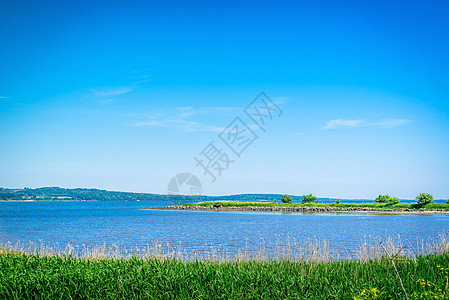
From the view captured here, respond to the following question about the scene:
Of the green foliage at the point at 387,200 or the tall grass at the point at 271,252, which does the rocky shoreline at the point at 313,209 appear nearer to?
the green foliage at the point at 387,200

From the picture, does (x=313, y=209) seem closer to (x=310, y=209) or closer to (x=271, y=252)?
(x=310, y=209)

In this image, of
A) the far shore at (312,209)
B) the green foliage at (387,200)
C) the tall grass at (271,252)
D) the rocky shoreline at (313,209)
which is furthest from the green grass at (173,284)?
the green foliage at (387,200)

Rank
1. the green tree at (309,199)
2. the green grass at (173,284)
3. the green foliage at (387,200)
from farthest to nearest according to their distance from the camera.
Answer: the green tree at (309,199) < the green foliage at (387,200) < the green grass at (173,284)

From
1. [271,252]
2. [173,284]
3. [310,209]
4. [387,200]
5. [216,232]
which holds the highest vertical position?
[173,284]

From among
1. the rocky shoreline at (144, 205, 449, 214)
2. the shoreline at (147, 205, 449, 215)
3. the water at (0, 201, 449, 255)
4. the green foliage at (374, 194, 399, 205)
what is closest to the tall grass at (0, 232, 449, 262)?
the water at (0, 201, 449, 255)

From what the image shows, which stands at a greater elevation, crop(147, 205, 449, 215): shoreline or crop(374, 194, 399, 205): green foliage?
crop(374, 194, 399, 205): green foliage

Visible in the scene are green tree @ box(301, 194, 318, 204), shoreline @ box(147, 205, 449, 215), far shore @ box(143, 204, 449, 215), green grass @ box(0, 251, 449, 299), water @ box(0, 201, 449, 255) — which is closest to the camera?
green grass @ box(0, 251, 449, 299)

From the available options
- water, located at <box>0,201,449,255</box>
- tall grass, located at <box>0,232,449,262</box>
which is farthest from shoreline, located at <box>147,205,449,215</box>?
tall grass, located at <box>0,232,449,262</box>

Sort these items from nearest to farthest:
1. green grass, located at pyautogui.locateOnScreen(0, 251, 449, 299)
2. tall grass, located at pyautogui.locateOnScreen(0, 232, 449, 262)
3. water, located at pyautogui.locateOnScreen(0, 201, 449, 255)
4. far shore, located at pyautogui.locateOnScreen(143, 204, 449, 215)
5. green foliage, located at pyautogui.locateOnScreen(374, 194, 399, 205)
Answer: green grass, located at pyautogui.locateOnScreen(0, 251, 449, 299) → tall grass, located at pyautogui.locateOnScreen(0, 232, 449, 262) → water, located at pyautogui.locateOnScreen(0, 201, 449, 255) → far shore, located at pyautogui.locateOnScreen(143, 204, 449, 215) → green foliage, located at pyautogui.locateOnScreen(374, 194, 399, 205)

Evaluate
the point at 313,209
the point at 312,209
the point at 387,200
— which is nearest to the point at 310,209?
the point at 312,209

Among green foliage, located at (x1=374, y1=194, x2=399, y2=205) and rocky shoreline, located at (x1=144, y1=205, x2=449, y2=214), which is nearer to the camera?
rocky shoreline, located at (x1=144, y1=205, x2=449, y2=214)

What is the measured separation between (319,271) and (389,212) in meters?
69.7

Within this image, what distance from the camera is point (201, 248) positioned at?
23.8 m

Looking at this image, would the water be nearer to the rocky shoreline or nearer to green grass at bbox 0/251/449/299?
green grass at bbox 0/251/449/299
